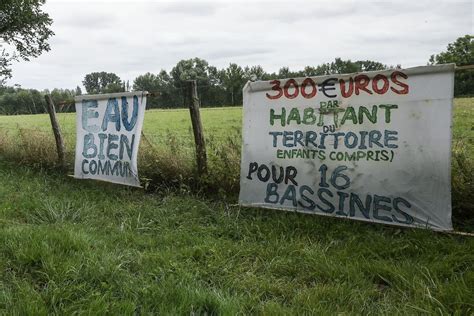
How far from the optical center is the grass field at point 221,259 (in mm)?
2771

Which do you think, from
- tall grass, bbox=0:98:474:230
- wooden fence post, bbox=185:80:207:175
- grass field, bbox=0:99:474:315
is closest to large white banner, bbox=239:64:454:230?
grass field, bbox=0:99:474:315

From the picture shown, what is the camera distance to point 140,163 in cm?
622

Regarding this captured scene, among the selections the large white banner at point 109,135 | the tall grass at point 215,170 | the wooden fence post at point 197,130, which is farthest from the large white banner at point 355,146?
the large white banner at point 109,135

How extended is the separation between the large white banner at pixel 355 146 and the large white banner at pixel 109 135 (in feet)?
5.90

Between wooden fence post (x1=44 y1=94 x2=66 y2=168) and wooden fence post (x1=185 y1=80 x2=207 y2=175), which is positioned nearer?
wooden fence post (x1=185 y1=80 x2=207 y2=175)

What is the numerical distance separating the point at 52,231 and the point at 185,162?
2.28 m

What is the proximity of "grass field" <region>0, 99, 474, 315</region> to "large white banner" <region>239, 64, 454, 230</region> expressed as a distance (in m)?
0.22

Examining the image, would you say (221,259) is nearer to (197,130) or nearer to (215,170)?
(215,170)

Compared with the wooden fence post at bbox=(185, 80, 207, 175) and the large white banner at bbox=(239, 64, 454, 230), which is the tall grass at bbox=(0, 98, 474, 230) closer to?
the wooden fence post at bbox=(185, 80, 207, 175)

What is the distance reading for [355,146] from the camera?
4.13 metres

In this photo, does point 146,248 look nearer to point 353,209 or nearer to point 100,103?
point 353,209

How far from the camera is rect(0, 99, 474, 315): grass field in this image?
9.09ft

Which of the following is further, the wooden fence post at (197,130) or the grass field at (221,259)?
the wooden fence post at (197,130)

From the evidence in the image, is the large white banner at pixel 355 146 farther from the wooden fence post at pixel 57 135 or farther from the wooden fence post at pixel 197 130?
the wooden fence post at pixel 57 135
